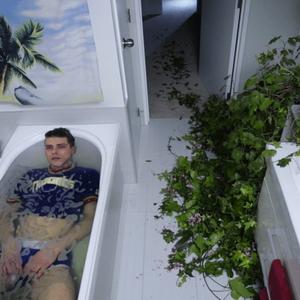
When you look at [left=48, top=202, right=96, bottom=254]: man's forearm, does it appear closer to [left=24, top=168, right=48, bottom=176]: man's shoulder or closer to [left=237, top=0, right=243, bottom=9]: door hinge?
[left=24, top=168, right=48, bottom=176]: man's shoulder

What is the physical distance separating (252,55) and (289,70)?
0.85 metres

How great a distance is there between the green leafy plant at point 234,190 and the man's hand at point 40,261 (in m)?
0.57

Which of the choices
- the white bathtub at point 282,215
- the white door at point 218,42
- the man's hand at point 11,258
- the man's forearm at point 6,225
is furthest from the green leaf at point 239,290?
the white door at point 218,42

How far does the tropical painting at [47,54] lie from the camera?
122 centimetres

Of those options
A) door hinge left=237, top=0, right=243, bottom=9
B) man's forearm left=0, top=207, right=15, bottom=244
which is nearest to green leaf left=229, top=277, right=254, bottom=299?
man's forearm left=0, top=207, right=15, bottom=244

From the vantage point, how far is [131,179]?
187 cm

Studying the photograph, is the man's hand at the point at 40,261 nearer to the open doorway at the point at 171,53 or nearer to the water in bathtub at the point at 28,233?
the water in bathtub at the point at 28,233

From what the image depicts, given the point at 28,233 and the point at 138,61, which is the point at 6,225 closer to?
Result: the point at 28,233

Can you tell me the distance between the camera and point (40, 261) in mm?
1248

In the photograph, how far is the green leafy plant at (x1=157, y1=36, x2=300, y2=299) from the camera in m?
1.24

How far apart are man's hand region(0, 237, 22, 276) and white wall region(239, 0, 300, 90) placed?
1807mm

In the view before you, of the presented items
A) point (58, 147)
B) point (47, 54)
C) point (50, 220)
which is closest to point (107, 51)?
point (47, 54)

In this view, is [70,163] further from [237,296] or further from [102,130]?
[237,296]

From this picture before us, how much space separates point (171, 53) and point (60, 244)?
2.70 m
